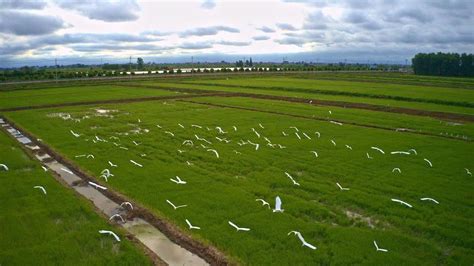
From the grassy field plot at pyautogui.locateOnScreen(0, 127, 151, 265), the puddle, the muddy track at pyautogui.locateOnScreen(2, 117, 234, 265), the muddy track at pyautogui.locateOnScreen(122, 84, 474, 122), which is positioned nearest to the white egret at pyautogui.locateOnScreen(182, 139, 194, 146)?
the muddy track at pyautogui.locateOnScreen(2, 117, 234, 265)

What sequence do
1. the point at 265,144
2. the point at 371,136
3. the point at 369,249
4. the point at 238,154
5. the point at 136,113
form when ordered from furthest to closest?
the point at 136,113 < the point at 371,136 < the point at 265,144 < the point at 238,154 < the point at 369,249

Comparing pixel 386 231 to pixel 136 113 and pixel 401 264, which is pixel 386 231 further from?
pixel 136 113

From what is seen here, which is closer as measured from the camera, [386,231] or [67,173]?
[386,231]

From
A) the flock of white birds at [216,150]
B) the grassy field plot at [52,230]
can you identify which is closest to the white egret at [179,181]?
the flock of white birds at [216,150]

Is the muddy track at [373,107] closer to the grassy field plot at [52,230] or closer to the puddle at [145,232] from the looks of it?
the puddle at [145,232]

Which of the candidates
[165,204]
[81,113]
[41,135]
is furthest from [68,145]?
[81,113]

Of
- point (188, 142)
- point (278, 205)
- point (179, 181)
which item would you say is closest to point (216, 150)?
point (188, 142)

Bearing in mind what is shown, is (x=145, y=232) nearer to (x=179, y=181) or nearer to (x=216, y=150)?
→ (x=179, y=181)
